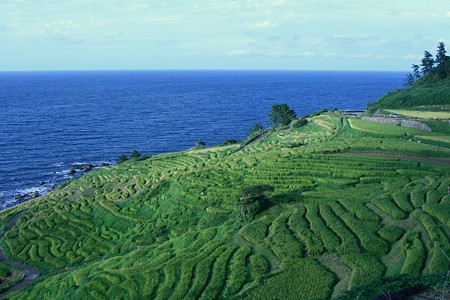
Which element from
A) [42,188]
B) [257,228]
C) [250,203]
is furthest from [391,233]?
[42,188]

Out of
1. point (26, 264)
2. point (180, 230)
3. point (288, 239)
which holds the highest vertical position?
point (288, 239)

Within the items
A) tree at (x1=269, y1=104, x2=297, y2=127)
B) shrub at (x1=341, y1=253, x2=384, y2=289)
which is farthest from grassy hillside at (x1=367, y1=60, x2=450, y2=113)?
shrub at (x1=341, y1=253, x2=384, y2=289)

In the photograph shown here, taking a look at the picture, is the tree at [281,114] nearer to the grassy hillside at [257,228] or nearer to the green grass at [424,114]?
the green grass at [424,114]

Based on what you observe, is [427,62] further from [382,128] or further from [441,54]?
[382,128]

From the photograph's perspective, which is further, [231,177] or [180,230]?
[231,177]

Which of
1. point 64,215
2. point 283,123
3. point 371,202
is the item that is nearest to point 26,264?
point 64,215

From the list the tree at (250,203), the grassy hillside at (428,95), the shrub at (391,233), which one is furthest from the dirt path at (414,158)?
the grassy hillside at (428,95)

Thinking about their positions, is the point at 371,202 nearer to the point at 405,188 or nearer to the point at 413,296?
the point at 405,188
